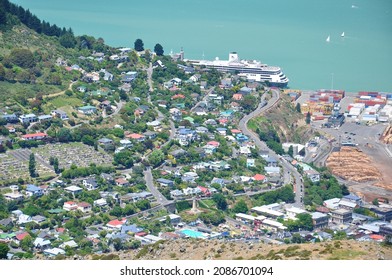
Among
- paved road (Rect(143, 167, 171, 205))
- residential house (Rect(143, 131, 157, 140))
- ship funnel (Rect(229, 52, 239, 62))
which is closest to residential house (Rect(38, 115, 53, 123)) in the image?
residential house (Rect(143, 131, 157, 140))

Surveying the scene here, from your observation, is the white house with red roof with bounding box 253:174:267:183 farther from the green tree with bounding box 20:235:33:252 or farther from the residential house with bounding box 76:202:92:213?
the green tree with bounding box 20:235:33:252

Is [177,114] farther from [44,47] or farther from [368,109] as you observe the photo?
[368,109]

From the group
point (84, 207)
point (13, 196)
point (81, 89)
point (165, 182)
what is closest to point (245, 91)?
point (81, 89)

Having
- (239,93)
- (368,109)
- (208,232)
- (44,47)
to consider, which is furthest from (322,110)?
(208,232)

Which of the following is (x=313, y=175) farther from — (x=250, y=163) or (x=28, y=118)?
(x=28, y=118)

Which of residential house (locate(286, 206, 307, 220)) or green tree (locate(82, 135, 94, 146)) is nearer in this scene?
residential house (locate(286, 206, 307, 220))
